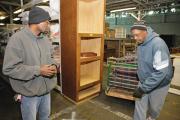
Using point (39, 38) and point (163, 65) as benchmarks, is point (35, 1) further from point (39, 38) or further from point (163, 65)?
point (163, 65)

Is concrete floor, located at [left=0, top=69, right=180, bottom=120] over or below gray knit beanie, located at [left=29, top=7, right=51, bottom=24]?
below

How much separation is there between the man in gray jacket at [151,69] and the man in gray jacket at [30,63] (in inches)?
43.8

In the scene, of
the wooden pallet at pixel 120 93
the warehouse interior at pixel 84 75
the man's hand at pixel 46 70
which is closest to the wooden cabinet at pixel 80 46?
the warehouse interior at pixel 84 75

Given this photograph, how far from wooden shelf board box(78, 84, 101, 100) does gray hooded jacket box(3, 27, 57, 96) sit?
1.88 metres

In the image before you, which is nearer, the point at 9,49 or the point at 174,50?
the point at 9,49

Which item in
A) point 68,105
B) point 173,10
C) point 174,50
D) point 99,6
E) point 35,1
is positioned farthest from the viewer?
point 173,10

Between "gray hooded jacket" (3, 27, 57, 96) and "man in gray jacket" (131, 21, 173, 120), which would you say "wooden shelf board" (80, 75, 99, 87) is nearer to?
"man in gray jacket" (131, 21, 173, 120)

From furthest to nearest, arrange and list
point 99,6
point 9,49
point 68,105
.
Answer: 1. point 99,6
2. point 68,105
3. point 9,49

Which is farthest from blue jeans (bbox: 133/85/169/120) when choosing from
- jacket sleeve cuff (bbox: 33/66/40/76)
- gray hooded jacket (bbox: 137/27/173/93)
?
jacket sleeve cuff (bbox: 33/66/40/76)

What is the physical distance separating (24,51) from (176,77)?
14.1 ft

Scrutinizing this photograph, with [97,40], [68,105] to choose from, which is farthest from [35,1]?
[68,105]

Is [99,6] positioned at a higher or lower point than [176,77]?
higher

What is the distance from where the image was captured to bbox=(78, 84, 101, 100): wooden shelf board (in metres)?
3.65

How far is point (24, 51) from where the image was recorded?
5.30 feet
